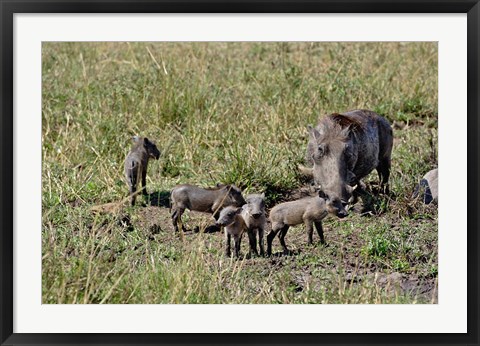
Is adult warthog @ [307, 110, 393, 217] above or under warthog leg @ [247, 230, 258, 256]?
above

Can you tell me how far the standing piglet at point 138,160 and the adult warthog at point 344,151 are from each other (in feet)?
4.72

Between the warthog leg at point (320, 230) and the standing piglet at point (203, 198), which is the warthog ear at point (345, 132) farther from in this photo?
the standing piglet at point (203, 198)

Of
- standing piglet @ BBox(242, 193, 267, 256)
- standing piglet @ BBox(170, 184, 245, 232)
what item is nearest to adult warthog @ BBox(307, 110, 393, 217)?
standing piglet @ BBox(242, 193, 267, 256)

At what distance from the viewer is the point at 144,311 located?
22.0 feet

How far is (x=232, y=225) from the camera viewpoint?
794 cm

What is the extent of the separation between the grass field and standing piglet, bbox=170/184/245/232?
235mm

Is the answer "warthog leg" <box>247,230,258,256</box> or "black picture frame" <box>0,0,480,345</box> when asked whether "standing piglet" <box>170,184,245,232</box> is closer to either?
"warthog leg" <box>247,230,258,256</box>

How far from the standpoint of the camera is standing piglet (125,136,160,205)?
9109 mm

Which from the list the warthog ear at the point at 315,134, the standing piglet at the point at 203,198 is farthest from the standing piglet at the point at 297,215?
the warthog ear at the point at 315,134

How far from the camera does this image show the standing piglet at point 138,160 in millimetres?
9109

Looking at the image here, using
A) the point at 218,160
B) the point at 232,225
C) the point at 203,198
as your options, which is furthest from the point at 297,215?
the point at 218,160
